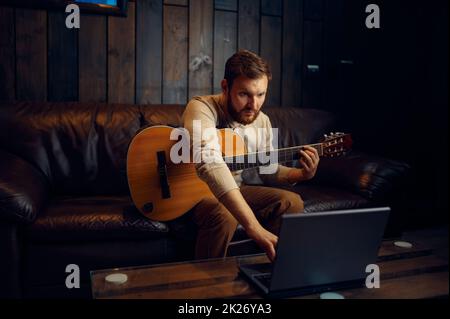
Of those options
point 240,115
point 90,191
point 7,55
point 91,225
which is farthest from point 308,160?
point 7,55

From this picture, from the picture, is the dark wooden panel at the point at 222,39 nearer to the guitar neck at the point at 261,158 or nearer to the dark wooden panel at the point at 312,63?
the dark wooden panel at the point at 312,63

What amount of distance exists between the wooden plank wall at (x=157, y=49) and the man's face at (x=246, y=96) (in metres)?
1.07

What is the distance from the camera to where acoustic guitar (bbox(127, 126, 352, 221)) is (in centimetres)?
208

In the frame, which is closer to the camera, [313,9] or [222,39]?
[222,39]

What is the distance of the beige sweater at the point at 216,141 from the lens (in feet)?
5.80

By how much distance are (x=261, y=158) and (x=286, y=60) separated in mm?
1483

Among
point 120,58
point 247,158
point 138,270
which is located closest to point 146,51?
point 120,58

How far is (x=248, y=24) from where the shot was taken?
3.24 m

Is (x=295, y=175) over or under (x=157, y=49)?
under

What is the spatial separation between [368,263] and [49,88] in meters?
2.19

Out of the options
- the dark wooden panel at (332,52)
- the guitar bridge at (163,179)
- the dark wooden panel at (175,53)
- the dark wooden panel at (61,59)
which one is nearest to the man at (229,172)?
the guitar bridge at (163,179)

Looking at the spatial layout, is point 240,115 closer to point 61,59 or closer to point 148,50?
point 148,50
